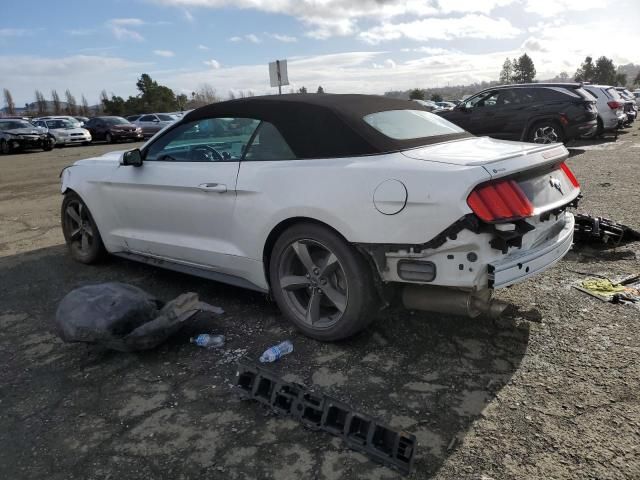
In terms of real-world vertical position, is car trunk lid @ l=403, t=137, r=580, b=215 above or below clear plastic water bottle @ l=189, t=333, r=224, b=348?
→ above

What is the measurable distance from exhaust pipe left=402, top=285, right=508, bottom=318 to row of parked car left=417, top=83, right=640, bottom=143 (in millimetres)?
10034

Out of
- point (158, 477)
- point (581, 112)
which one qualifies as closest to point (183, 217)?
point (158, 477)

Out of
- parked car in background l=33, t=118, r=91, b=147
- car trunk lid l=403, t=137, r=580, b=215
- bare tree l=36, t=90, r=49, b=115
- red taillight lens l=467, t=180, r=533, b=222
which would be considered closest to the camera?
red taillight lens l=467, t=180, r=533, b=222

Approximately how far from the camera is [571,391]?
2564 millimetres

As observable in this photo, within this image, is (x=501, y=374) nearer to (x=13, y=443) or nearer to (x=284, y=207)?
(x=284, y=207)

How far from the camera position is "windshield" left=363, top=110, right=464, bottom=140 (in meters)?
3.21

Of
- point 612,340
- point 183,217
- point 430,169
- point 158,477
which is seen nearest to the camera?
point 158,477

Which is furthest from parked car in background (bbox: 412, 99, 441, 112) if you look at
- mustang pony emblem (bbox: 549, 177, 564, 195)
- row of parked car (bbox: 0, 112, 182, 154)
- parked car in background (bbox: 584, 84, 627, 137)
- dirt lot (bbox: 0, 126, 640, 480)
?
row of parked car (bbox: 0, 112, 182, 154)

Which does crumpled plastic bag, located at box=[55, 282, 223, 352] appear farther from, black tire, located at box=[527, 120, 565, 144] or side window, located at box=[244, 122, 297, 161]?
black tire, located at box=[527, 120, 565, 144]

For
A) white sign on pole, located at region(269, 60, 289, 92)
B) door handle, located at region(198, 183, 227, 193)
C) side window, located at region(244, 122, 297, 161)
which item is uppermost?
white sign on pole, located at region(269, 60, 289, 92)

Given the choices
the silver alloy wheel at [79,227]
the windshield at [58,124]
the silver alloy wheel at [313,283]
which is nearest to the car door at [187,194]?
the silver alloy wheel at [313,283]

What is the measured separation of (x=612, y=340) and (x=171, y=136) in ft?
11.2

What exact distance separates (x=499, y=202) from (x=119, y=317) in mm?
2314

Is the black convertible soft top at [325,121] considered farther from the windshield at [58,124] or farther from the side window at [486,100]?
the windshield at [58,124]
